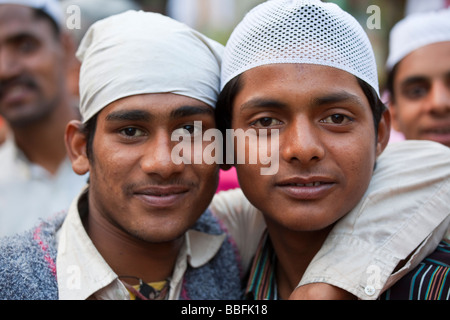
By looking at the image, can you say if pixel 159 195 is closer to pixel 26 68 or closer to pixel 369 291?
pixel 369 291

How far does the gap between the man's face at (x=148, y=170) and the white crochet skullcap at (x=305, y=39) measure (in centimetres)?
36

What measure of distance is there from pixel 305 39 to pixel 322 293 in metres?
1.03

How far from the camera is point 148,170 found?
2090 millimetres

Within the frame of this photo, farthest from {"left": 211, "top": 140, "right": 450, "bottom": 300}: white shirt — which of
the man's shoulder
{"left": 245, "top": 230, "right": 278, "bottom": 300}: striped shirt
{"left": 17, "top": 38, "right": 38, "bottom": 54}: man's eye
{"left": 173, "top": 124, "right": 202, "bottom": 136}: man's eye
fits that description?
{"left": 17, "top": 38, "right": 38, "bottom": 54}: man's eye

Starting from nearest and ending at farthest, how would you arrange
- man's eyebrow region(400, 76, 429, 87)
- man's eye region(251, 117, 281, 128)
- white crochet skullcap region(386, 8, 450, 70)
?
1. man's eye region(251, 117, 281, 128)
2. man's eyebrow region(400, 76, 429, 87)
3. white crochet skullcap region(386, 8, 450, 70)

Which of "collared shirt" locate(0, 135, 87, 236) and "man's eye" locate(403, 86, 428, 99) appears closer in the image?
"man's eye" locate(403, 86, 428, 99)

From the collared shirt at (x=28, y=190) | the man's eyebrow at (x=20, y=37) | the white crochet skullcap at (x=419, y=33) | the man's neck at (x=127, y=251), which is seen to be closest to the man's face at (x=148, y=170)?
the man's neck at (x=127, y=251)

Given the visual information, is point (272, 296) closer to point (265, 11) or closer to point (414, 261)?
point (414, 261)

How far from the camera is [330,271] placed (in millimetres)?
1962

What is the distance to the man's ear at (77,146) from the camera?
2.43 m

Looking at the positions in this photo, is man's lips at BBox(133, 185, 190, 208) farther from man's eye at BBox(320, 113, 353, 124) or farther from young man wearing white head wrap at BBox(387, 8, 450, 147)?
young man wearing white head wrap at BBox(387, 8, 450, 147)

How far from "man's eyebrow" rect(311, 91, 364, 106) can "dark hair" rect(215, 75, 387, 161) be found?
0.10m

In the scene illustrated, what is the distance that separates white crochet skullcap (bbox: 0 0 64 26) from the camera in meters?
4.25
